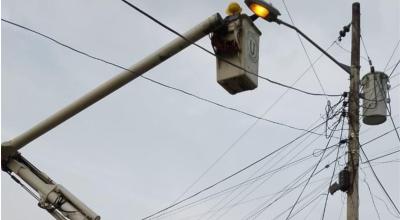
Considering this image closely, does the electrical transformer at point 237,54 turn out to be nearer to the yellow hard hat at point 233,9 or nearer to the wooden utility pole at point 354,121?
the yellow hard hat at point 233,9

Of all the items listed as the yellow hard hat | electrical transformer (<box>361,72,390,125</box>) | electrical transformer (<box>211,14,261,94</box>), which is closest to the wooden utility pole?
electrical transformer (<box>361,72,390,125</box>)

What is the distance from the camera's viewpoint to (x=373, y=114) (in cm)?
1014

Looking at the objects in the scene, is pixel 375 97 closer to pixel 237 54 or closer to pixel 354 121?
pixel 354 121

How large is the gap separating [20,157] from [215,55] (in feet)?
18.2

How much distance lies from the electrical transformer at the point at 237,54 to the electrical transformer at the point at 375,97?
5209mm

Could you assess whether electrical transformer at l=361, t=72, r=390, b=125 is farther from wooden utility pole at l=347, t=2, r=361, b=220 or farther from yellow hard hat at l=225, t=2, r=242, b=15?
yellow hard hat at l=225, t=2, r=242, b=15

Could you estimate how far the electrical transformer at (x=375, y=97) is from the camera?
10.2 meters

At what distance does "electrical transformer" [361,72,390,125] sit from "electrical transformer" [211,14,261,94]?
521 cm

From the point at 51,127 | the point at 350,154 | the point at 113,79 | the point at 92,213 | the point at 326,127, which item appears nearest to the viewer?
the point at 113,79

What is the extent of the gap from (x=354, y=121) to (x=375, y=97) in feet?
2.14

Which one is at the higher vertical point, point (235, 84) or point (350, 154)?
point (350, 154)

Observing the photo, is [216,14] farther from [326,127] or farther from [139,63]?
[326,127]

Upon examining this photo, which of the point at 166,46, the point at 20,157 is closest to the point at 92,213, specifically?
the point at 20,157

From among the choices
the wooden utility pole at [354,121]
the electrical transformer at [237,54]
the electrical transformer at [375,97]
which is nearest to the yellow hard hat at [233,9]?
the electrical transformer at [237,54]
